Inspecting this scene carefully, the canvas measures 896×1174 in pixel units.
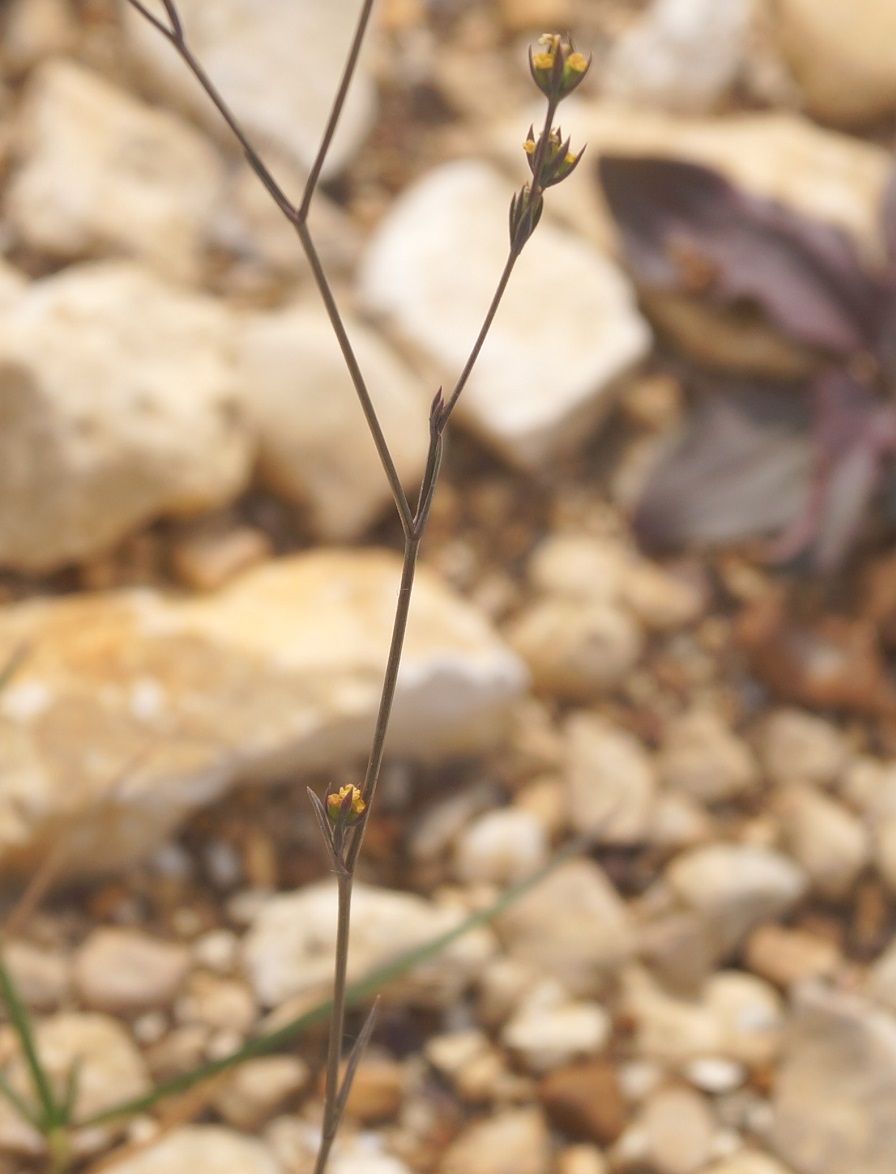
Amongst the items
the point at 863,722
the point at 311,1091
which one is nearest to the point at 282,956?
the point at 311,1091

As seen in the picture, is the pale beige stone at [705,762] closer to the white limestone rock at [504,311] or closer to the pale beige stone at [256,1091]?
the white limestone rock at [504,311]

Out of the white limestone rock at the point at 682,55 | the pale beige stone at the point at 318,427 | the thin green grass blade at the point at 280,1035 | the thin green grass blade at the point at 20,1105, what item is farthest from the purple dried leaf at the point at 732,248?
the thin green grass blade at the point at 20,1105

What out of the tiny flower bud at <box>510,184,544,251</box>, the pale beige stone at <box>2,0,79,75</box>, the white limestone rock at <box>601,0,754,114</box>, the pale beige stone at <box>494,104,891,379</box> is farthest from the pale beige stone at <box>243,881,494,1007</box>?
the white limestone rock at <box>601,0,754,114</box>

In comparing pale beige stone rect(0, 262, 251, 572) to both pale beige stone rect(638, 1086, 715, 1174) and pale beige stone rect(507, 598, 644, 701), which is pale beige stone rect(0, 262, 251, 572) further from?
pale beige stone rect(638, 1086, 715, 1174)

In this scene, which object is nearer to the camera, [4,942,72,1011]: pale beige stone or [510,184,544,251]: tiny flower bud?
[510,184,544,251]: tiny flower bud

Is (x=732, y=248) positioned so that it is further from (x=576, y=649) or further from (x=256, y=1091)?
(x=256, y=1091)

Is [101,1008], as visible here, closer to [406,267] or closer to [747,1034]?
[747,1034]

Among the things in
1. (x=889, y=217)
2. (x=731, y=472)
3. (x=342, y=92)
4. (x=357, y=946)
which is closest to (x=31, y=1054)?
(x=357, y=946)
